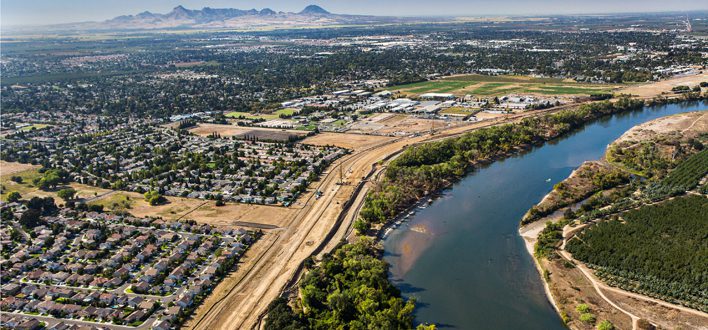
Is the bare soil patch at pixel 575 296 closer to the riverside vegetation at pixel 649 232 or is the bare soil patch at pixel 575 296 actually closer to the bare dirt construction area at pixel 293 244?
the riverside vegetation at pixel 649 232

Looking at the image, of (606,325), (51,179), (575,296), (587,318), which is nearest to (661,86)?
(575,296)

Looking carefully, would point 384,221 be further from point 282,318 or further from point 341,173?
point 282,318

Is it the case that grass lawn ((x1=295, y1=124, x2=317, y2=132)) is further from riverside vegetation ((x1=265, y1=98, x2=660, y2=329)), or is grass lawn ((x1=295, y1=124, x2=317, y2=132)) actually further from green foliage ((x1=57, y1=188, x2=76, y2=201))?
green foliage ((x1=57, y1=188, x2=76, y2=201))

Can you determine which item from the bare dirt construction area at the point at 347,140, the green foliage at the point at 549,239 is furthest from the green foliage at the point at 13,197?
the green foliage at the point at 549,239

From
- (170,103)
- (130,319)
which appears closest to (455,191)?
(130,319)

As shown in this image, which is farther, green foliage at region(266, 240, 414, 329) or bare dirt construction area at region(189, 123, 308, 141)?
bare dirt construction area at region(189, 123, 308, 141)

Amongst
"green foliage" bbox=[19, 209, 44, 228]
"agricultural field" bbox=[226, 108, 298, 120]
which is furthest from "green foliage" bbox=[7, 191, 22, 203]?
"agricultural field" bbox=[226, 108, 298, 120]

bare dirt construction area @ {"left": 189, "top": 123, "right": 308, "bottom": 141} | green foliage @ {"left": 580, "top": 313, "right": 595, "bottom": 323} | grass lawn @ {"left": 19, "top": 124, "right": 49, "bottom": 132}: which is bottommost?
green foliage @ {"left": 580, "top": 313, "right": 595, "bottom": 323}
